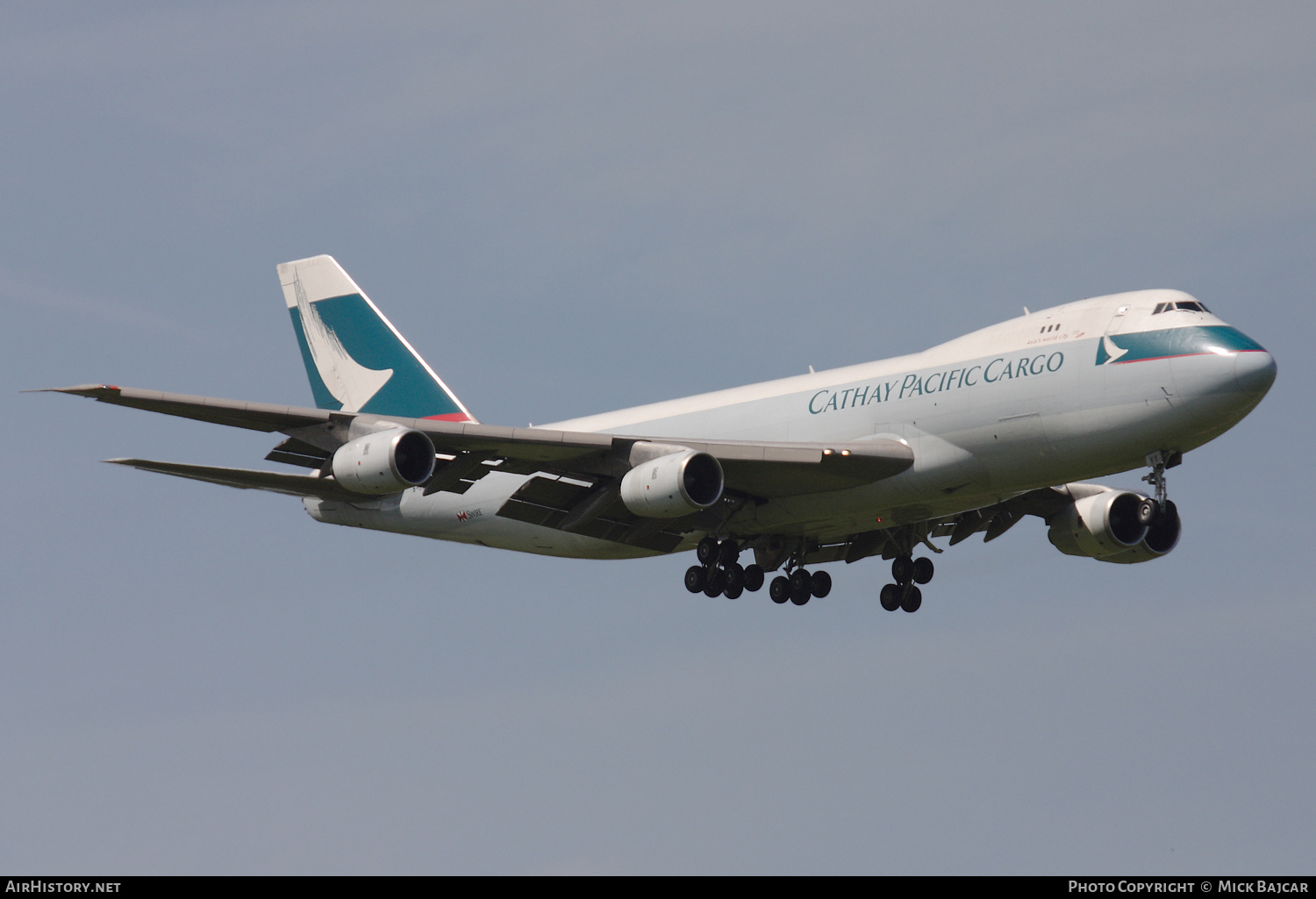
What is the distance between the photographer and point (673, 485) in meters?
35.8

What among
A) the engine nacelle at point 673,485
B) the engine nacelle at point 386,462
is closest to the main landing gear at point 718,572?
the engine nacelle at point 673,485

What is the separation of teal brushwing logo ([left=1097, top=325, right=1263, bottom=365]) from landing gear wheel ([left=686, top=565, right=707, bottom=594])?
39.8 ft

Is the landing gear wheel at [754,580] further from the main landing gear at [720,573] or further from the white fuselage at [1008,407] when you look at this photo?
the white fuselage at [1008,407]

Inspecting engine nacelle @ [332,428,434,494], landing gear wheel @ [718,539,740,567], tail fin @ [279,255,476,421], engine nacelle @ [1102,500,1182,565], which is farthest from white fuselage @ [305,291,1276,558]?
tail fin @ [279,255,476,421]

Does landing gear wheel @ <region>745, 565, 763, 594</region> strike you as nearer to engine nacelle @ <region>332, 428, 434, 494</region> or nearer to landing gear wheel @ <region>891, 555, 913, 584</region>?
landing gear wheel @ <region>891, 555, 913, 584</region>

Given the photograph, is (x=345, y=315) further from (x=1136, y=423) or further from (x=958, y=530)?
(x=1136, y=423)

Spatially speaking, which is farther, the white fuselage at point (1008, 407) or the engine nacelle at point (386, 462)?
the engine nacelle at point (386, 462)

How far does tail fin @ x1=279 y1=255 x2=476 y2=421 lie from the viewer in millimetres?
46812

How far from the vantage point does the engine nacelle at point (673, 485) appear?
118 ft

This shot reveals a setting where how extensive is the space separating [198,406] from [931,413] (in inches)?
669

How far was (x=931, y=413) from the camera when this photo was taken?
36.6 meters

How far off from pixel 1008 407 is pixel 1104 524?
8675 mm

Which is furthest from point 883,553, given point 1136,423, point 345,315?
point 345,315

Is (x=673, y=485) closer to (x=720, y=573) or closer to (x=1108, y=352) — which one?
(x=720, y=573)
